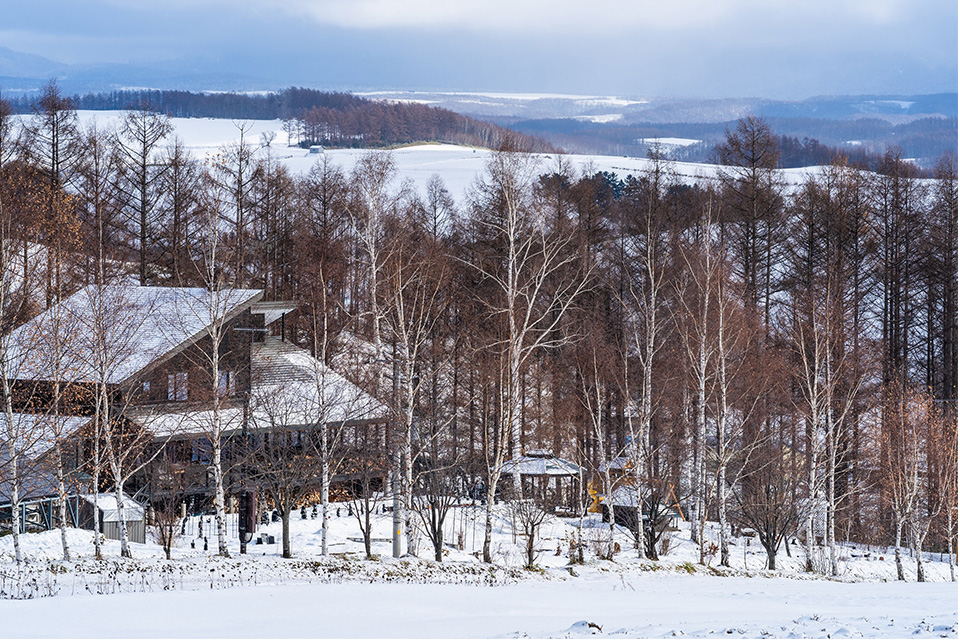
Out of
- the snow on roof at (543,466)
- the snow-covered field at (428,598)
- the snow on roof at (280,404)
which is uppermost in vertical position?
the snow on roof at (280,404)

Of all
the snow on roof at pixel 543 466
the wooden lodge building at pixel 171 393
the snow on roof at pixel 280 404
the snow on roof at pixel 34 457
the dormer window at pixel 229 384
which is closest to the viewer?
the snow on roof at pixel 34 457

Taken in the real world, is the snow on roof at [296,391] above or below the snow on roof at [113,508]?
above

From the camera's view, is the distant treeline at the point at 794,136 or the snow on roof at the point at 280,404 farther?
the distant treeline at the point at 794,136

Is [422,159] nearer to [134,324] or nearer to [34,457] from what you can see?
[134,324]

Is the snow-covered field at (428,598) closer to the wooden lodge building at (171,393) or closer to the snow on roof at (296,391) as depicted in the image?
the wooden lodge building at (171,393)

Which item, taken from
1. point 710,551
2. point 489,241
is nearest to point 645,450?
point 710,551

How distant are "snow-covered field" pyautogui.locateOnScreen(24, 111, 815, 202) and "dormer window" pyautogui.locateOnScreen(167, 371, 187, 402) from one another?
163 feet

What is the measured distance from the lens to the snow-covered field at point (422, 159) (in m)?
87.2

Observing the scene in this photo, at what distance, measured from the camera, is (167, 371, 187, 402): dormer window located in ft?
93.4

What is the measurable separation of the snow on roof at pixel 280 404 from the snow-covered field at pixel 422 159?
4542cm

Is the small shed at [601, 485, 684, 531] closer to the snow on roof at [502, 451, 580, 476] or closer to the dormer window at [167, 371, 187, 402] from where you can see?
the snow on roof at [502, 451, 580, 476]

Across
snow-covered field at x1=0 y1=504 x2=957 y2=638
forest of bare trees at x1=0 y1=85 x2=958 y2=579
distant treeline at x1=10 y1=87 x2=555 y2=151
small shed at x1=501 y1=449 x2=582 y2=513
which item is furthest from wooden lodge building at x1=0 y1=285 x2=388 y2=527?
distant treeline at x1=10 y1=87 x2=555 y2=151

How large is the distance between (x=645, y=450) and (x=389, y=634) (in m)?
16.3

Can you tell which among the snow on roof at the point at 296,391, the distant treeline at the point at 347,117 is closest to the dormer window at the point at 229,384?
the snow on roof at the point at 296,391
